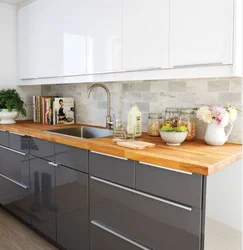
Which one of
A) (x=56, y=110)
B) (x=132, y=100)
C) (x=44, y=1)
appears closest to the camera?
(x=132, y=100)

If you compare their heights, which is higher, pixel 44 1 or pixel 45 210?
pixel 44 1

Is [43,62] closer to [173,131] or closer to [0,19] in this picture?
[0,19]

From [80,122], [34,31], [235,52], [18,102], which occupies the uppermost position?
[34,31]

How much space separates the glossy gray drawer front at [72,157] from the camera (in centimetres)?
201

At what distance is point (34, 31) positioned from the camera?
302 centimetres

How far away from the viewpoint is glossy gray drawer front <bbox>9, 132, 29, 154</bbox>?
8.54 ft

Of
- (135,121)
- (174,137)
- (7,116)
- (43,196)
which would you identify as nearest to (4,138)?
(7,116)

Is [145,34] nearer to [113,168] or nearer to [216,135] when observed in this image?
[216,135]

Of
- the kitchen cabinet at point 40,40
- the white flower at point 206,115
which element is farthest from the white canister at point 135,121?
the kitchen cabinet at point 40,40

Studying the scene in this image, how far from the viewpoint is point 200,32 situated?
1.69 metres

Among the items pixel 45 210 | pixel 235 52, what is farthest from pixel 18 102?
pixel 235 52

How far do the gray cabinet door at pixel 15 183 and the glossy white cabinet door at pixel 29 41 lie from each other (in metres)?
0.90

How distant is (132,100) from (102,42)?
23.2 inches

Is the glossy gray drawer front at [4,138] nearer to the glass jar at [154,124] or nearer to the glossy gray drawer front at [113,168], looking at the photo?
the glossy gray drawer front at [113,168]
